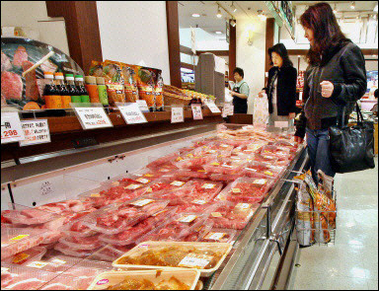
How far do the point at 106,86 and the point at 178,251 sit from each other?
0.84 meters

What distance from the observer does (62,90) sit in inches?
39.1

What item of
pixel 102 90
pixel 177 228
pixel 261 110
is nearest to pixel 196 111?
pixel 102 90

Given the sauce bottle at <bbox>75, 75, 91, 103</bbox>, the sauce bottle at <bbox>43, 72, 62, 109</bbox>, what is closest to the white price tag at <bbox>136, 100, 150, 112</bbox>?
the sauce bottle at <bbox>75, 75, 91, 103</bbox>

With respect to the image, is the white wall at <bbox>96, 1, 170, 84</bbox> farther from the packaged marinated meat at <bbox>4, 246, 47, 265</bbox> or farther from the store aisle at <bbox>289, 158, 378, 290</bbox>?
the store aisle at <bbox>289, 158, 378, 290</bbox>

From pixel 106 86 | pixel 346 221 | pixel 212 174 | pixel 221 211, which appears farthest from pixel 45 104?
pixel 346 221

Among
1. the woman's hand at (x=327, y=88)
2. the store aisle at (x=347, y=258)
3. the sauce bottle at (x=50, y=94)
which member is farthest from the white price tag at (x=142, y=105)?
the store aisle at (x=347, y=258)

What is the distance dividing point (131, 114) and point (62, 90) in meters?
0.32

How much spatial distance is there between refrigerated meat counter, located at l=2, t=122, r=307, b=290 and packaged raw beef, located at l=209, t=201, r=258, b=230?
0.11 ft

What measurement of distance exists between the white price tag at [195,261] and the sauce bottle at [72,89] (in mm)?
761

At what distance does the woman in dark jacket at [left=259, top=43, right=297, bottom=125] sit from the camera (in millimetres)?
3232

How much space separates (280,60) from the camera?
130 inches

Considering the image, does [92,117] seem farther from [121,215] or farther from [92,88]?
[121,215]

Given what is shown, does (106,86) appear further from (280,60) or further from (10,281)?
(280,60)

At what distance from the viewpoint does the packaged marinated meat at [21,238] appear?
764 millimetres
